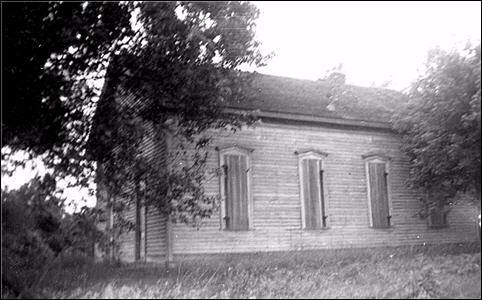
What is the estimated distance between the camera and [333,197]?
16516mm

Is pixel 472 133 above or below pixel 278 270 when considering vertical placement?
above

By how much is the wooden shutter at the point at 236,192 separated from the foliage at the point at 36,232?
4.71 meters

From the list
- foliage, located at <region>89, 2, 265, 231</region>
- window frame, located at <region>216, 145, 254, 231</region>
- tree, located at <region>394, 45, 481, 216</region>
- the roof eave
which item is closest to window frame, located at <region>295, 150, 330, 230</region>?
the roof eave

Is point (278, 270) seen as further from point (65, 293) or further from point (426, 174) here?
point (426, 174)

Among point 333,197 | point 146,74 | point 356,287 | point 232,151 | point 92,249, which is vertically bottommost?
point 356,287

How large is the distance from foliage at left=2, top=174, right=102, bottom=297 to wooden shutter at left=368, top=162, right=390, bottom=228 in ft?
32.1

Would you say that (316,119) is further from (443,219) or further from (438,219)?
(443,219)

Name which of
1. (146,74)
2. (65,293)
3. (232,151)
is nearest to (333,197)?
(232,151)

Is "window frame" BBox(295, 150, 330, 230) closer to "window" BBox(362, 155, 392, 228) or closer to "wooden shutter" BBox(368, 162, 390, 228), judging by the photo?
"window" BBox(362, 155, 392, 228)

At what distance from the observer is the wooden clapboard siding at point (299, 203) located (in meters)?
14.8

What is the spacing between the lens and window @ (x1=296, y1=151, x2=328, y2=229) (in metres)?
16.0

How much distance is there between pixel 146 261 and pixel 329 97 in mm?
8561

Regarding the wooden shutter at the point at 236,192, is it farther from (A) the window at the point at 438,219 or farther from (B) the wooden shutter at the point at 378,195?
(A) the window at the point at 438,219

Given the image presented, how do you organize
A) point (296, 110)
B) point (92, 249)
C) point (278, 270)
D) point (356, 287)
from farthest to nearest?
point (296, 110) → point (278, 270) → point (92, 249) → point (356, 287)
